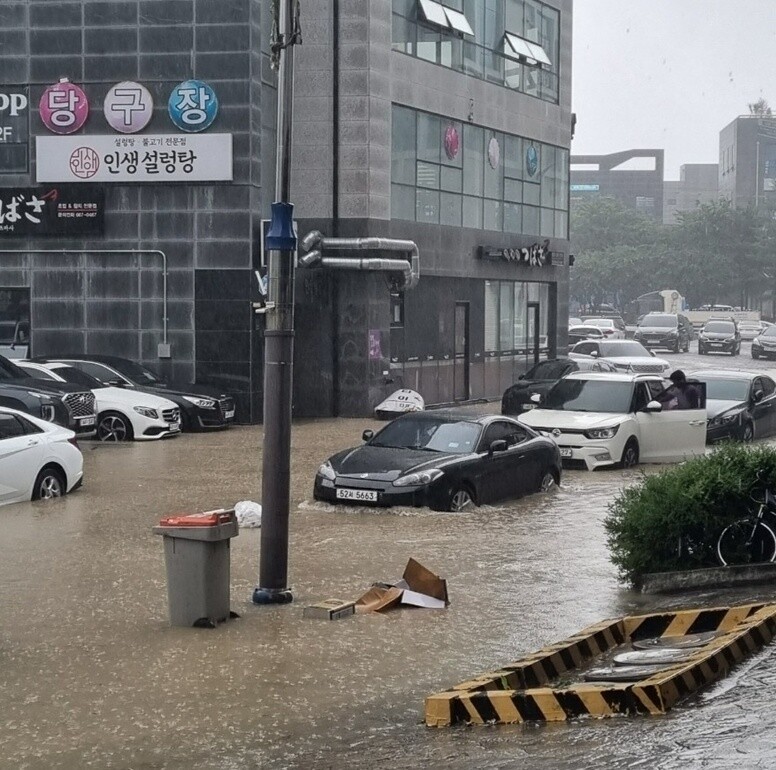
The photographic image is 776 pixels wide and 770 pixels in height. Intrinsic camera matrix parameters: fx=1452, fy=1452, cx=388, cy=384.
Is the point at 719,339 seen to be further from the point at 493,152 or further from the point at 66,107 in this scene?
the point at 66,107

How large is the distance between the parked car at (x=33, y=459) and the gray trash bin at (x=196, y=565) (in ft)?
23.3

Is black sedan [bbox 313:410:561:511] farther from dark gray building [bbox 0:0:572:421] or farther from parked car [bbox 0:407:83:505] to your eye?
dark gray building [bbox 0:0:572:421]

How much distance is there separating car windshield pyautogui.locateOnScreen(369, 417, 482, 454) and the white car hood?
438 centimetres

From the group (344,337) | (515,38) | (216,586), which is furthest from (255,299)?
(216,586)

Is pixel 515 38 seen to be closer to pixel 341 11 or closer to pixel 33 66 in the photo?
pixel 341 11

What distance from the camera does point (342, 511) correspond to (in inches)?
674

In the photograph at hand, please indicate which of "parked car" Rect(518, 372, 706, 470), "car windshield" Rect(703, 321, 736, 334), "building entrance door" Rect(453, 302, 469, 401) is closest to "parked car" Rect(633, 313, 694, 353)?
"car windshield" Rect(703, 321, 736, 334)

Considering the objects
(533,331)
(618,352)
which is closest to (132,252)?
(533,331)

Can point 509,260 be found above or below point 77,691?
above

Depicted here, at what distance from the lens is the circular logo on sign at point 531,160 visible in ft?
133

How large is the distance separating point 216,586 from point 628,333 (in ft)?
224

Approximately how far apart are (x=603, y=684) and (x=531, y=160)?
33833 millimetres

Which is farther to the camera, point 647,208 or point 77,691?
point 647,208

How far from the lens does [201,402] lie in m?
28.1
